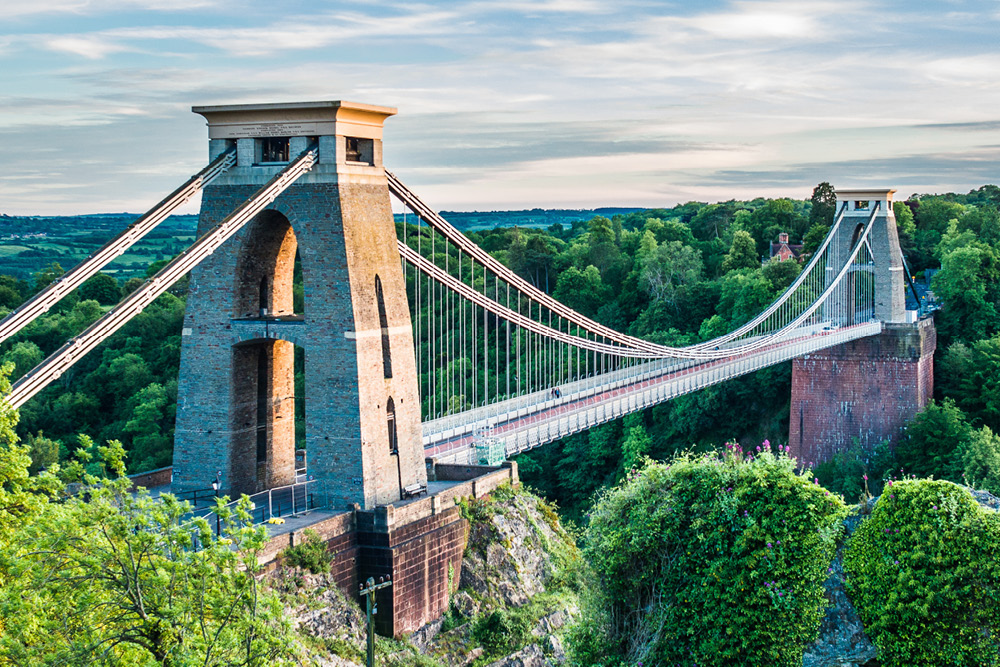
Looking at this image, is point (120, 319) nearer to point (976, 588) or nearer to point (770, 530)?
point (770, 530)

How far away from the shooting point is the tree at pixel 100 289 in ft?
187

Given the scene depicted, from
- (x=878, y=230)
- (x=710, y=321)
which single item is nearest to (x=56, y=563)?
(x=878, y=230)

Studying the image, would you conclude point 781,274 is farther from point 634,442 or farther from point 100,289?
point 100,289

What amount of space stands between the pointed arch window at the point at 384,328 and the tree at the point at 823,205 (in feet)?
149

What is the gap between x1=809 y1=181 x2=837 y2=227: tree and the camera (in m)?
63.0

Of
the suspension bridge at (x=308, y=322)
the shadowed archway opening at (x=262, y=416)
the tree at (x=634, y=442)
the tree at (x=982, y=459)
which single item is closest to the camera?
the suspension bridge at (x=308, y=322)

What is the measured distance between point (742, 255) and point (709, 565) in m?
48.4

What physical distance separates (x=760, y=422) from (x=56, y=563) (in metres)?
40.3

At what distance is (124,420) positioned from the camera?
4550 cm

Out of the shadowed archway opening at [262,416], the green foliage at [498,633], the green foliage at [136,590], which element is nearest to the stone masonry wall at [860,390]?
the green foliage at [498,633]

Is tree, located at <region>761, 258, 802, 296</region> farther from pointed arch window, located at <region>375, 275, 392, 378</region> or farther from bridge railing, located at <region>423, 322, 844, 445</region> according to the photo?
pointed arch window, located at <region>375, 275, 392, 378</region>

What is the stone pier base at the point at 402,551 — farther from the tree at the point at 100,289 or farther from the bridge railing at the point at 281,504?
the tree at the point at 100,289

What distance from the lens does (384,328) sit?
20.8m

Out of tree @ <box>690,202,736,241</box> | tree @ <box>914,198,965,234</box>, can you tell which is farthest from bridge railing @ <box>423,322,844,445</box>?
tree @ <box>690,202,736,241</box>
